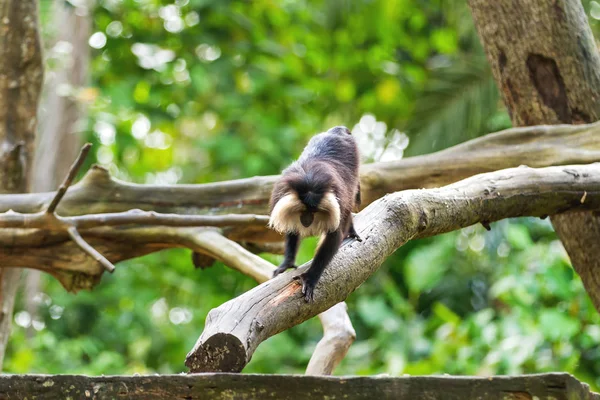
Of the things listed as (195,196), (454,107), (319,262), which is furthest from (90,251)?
(454,107)

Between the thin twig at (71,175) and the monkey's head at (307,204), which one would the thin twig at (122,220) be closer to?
the thin twig at (71,175)

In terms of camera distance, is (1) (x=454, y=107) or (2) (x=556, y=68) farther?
(1) (x=454, y=107)

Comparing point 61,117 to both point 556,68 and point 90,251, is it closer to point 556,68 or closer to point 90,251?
point 90,251

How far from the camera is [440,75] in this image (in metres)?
7.46

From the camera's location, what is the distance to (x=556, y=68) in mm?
4145

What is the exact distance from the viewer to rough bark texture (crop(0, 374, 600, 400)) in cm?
186

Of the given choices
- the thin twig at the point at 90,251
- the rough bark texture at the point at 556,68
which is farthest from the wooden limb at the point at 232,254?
the rough bark texture at the point at 556,68

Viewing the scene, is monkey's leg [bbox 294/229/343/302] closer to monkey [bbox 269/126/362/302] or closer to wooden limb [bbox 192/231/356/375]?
monkey [bbox 269/126/362/302]

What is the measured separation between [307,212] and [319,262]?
0.80 ft

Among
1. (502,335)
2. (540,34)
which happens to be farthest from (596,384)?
(540,34)

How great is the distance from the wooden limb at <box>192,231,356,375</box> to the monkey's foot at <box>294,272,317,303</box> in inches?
39.1

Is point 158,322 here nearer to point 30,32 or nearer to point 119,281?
point 119,281

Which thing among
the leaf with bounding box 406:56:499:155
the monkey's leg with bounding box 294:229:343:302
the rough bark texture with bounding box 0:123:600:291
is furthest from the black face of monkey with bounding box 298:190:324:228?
the leaf with bounding box 406:56:499:155

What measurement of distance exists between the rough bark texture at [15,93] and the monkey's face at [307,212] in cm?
219
